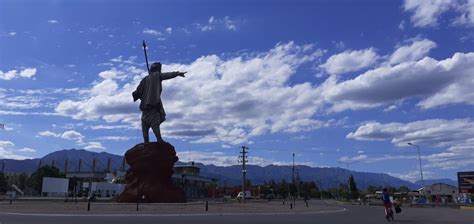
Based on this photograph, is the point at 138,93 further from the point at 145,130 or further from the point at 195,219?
the point at 195,219

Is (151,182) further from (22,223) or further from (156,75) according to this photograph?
(22,223)

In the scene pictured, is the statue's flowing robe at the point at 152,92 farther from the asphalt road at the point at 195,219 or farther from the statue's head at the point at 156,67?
the asphalt road at the point at 195,219

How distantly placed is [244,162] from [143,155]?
54555 mm

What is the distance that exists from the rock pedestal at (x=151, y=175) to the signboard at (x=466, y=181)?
5890 cm

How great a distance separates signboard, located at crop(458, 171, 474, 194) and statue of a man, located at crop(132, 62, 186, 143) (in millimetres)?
59740

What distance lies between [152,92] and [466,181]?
2458 inches

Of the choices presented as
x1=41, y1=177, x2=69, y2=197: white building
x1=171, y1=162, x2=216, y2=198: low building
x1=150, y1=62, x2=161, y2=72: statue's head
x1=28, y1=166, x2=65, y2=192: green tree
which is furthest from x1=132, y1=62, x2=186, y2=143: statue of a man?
x1=28, y1=166, x2=65, y2=192: green tree

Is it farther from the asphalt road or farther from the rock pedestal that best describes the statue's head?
the asphalt road

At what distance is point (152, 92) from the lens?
175 ft

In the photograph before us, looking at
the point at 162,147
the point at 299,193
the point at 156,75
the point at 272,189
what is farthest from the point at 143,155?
the point at 272,189

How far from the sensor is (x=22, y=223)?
846 inches

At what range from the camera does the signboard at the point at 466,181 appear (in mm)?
86750

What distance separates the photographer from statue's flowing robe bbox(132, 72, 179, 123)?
53.3 meters

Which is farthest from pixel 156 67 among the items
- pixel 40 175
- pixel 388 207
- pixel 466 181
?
pixel 40 175
